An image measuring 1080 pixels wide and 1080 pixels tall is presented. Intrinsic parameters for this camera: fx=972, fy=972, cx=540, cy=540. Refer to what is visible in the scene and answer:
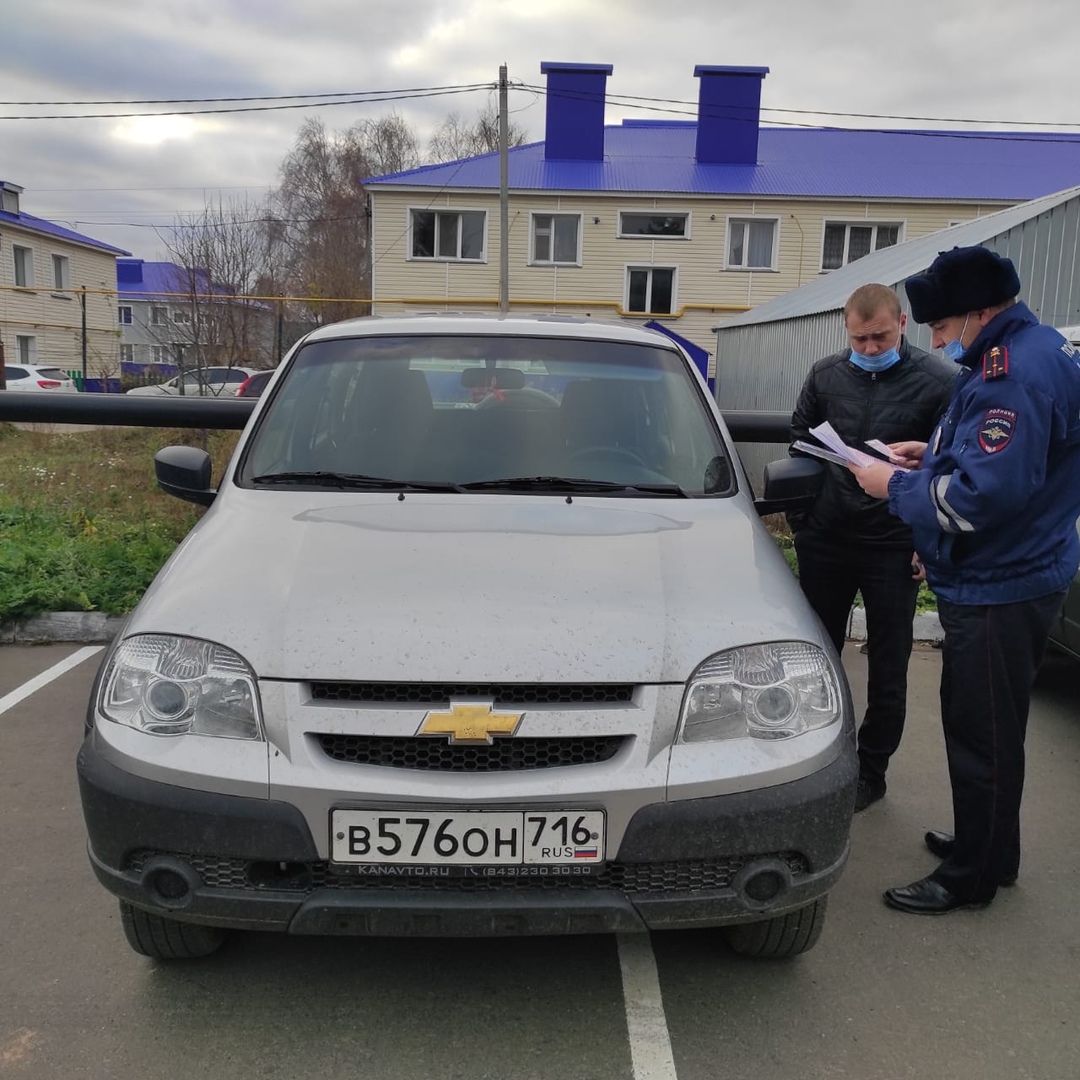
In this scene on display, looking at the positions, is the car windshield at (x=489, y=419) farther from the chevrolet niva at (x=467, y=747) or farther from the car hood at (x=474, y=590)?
the chevrolet niva at (x=467, y=747)

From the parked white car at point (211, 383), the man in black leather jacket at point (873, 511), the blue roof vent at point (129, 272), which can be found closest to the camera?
the man in black leather jacket at point (873, 511)

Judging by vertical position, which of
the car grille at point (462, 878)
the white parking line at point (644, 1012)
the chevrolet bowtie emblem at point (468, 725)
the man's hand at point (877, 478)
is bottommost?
the white parking line at point (644, 1012)

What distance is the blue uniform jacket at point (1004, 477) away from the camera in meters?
2.54

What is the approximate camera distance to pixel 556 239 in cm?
2930

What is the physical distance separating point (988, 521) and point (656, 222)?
2827cm

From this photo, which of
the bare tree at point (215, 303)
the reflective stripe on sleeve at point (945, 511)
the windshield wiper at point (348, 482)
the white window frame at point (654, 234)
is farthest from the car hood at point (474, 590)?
the white window frame at point (654, 234)

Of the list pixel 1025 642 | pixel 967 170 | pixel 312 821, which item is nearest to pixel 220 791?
pixel 312 821

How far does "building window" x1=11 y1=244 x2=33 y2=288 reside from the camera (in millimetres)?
36531

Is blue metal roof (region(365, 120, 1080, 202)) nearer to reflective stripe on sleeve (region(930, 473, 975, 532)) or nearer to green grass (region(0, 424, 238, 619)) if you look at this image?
green grass (region(0, 424, 238, 619))

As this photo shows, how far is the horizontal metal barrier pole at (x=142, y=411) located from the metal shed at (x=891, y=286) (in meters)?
2.37

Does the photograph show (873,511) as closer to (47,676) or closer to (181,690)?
(181,690)

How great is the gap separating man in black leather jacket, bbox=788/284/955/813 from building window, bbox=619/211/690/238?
26918 mm

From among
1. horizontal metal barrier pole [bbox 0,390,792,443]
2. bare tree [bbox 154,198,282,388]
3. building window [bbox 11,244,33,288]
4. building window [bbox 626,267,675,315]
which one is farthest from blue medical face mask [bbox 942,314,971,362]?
building window [bbox 11,244,33,288]

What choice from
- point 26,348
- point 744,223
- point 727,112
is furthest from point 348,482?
point 26,348
